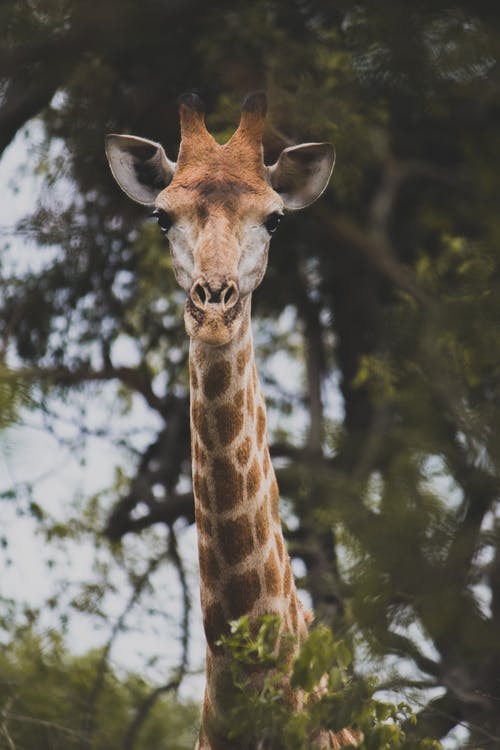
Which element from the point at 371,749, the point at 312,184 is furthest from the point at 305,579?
the point at 371,749

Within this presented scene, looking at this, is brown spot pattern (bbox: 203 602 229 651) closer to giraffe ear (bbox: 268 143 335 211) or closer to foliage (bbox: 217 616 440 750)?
foliage (bbox: 217 616 440 750)

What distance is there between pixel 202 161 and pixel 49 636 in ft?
13.6

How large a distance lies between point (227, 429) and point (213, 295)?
67 centimetres

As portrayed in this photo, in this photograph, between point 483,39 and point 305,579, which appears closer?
point 483,39

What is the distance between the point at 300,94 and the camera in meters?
7.52

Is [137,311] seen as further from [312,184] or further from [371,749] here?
[371,749]

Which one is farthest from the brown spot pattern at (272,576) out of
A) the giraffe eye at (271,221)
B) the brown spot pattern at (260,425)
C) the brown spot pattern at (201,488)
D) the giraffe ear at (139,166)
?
the giraffe ear at (139,166)

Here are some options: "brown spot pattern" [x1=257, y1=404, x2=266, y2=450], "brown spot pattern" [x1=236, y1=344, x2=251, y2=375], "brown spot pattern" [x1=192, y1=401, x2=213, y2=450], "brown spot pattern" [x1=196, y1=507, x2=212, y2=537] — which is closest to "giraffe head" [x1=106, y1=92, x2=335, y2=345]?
"brown spot pattern" [x1=236, y1=344, x2=251, y2=375]

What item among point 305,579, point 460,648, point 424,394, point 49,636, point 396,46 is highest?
point 396,46

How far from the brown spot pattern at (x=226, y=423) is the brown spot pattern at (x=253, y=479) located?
186mm

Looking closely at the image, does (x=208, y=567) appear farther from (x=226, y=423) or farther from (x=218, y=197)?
(x=218, y=197)

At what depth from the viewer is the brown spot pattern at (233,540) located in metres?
4.95

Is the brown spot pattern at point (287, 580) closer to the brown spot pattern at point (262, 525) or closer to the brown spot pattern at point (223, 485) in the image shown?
the brown spot pattern at point (262, 525)

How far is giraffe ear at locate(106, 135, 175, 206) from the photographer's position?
5.92m
